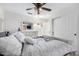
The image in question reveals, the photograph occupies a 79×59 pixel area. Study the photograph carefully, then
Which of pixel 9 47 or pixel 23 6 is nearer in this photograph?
pixel 9 47

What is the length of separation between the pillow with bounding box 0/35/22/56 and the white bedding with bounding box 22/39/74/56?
129 millimetres

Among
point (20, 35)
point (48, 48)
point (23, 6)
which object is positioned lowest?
point (48, 48)

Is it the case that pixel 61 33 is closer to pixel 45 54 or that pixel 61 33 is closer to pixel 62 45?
pixel 62 45

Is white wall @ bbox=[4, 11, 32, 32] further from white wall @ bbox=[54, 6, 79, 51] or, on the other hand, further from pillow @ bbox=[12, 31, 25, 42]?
white wall @ bbox=[54, 6, 79, 51]

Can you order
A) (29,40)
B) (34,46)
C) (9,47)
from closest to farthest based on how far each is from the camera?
(9,47)
(34,46)
(29,40)

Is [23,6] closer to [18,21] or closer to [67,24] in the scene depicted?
[18,21]

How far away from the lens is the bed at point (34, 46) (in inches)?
51.5

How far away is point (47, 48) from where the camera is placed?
144cm

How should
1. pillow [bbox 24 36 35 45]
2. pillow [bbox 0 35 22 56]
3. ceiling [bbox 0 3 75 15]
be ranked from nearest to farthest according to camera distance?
pillow [bbox 0 35 22 56], ceiling [bbox 0 3 75 15], pillow [bbox 24 36 35 45]

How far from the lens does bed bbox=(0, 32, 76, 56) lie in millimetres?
1307

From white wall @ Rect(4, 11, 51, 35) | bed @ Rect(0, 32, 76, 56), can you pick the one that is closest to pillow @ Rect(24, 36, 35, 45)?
bed @ Rect(0, 32, 76, 56)

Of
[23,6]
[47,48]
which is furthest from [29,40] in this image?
[23,6]

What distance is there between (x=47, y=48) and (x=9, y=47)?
0.64 metres

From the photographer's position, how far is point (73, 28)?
1502 millimetres
